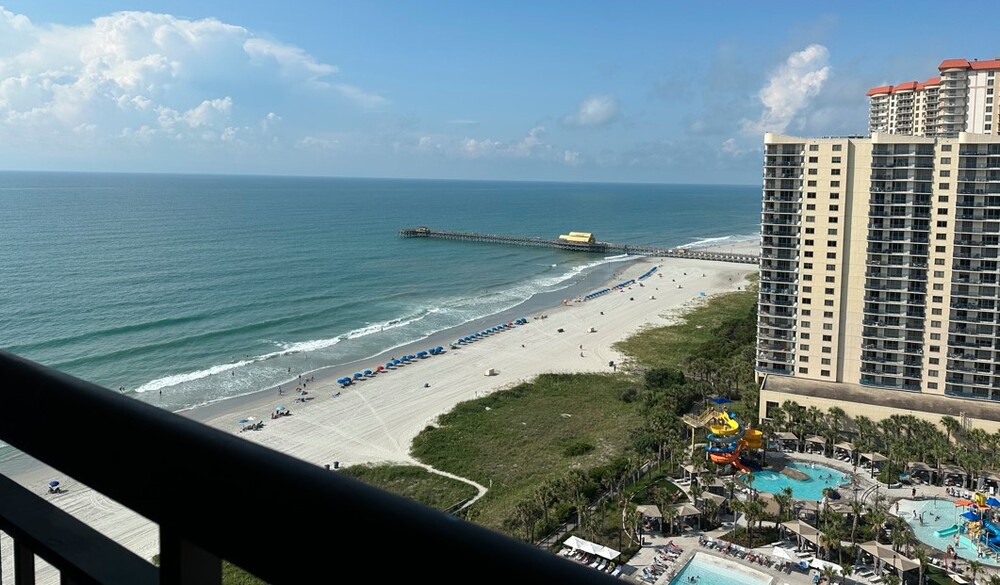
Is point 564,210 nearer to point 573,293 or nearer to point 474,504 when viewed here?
point 573,293

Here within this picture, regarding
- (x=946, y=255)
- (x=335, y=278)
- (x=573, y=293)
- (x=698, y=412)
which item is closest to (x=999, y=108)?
(x=573, y=293)

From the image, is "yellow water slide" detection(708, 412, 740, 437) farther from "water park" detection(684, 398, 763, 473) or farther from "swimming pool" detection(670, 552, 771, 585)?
"swimming pool" detection(670, 552, 771, 585)

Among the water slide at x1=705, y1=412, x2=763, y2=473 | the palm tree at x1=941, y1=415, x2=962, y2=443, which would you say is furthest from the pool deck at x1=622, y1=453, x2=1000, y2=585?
the palm tree at x1=941, y1=415, x2=962, y2=443

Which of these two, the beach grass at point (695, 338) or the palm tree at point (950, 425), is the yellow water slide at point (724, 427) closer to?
the palm tree at point (950, 425)

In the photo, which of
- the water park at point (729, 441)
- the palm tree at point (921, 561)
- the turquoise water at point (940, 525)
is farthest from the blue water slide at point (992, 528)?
the water park at point (729, 441)

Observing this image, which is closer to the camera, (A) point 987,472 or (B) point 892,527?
(B) point 892,527
